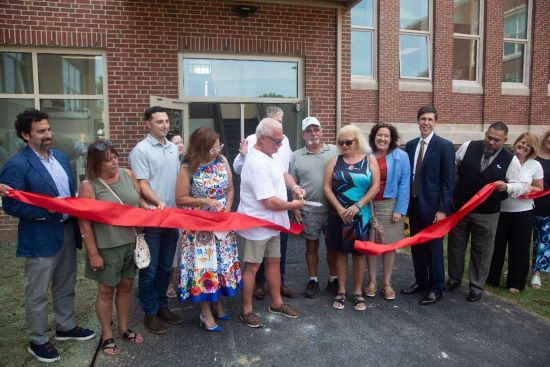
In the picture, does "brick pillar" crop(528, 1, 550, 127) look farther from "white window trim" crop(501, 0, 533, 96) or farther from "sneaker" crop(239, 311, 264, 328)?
"sneaker" crop(239, 311, 264, 328)

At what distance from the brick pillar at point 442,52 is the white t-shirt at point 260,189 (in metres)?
10.3

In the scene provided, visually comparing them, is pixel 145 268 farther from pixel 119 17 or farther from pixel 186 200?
pixel 119 17

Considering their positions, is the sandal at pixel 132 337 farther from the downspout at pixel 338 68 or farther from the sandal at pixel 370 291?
the downspout at pixel 338 68

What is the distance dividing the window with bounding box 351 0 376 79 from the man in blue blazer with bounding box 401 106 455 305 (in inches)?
317

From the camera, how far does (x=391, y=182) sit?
445 cm

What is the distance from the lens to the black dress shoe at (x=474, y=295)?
4652 millimetres

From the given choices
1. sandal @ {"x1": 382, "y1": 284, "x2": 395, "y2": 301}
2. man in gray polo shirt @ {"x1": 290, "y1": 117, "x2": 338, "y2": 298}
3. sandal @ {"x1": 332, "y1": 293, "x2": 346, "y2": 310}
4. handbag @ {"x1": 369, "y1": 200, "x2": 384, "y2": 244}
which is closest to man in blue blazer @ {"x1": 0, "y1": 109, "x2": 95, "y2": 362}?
man in gray polo shirt @ {"x1": 290, "y1": 117, "x2": 338, "y2": 298}

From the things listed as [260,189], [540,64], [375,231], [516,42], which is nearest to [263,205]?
[260,189]

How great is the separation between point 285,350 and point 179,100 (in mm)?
4823

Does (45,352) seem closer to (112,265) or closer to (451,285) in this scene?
(112,265)

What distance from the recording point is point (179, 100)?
23.4ft

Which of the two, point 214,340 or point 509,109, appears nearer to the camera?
point 214,340

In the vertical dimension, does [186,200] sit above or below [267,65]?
below

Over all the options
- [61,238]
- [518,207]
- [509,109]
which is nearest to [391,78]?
[509,109]
